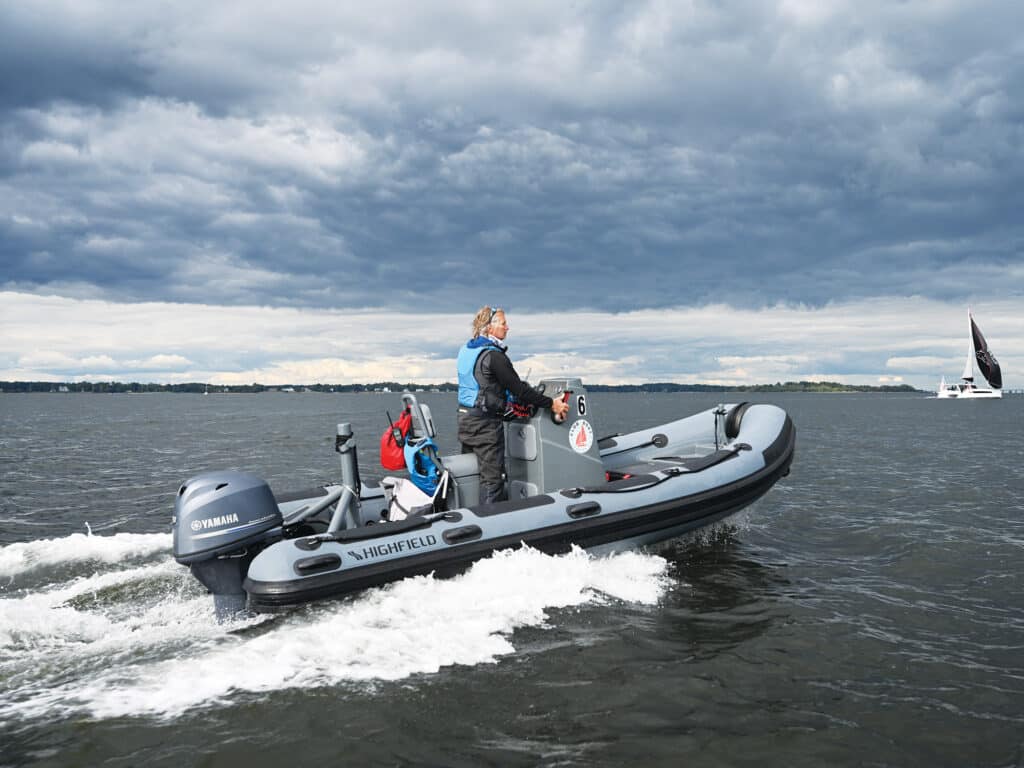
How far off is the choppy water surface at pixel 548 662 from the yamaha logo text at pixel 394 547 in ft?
0.79

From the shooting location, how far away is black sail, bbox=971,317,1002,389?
59969 mm

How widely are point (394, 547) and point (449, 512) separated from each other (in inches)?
22.4

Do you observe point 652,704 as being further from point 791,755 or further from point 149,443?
point 149,443

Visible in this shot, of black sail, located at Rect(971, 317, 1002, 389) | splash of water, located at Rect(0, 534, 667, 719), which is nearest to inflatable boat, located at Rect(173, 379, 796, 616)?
splash of water, located at Rect(0, 534, 667, 719)

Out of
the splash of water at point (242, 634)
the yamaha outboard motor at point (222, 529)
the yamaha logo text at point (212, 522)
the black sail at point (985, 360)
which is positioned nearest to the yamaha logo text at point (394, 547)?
the splash of water at point (242, 634)

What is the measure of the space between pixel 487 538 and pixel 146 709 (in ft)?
7.80

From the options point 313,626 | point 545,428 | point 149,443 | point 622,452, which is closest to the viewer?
point 313,626

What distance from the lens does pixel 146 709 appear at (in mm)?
3242

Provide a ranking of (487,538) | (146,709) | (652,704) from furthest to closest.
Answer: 1. (487,538)
2. (652,704)
3. (146,709)

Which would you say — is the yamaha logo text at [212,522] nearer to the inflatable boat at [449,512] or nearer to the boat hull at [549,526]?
the inflatable boat at [449,512]

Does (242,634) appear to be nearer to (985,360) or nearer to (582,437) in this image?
(582,437)

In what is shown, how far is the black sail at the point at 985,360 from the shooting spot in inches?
2361

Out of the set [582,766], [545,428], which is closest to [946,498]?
[545,428]

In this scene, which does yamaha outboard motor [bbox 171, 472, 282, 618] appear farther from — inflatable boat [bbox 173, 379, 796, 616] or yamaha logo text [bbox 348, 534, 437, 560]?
yamaha logo text [bbox 348, 534, 437, 560]
